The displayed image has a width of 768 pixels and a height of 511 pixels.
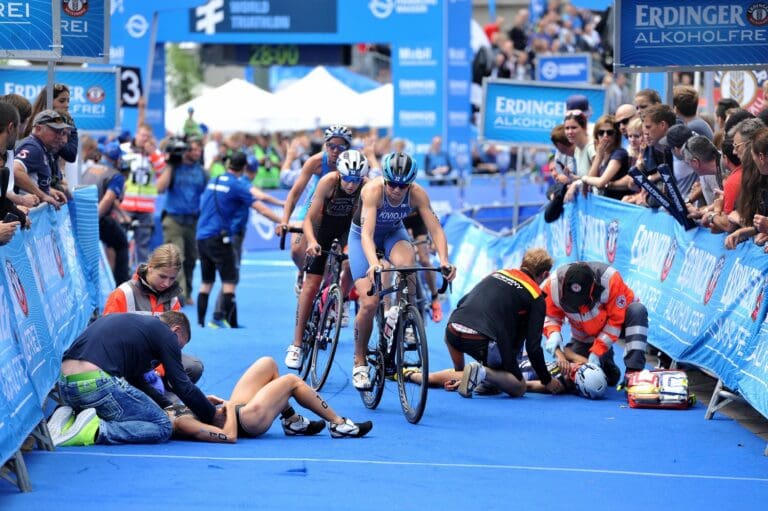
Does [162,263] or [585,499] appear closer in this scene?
[585,499]

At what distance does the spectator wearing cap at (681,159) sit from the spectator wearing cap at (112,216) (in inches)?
300

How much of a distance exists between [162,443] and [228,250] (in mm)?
8154

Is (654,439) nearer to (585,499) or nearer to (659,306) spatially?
(585,499)

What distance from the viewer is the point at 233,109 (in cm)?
3669

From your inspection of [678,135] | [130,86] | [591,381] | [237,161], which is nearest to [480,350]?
[591,381]

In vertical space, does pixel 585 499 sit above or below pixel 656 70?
below

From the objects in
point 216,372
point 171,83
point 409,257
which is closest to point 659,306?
point 409,257

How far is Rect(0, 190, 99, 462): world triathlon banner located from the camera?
736 centimetres

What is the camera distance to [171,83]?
204 ft

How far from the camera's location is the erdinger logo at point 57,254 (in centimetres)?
1065

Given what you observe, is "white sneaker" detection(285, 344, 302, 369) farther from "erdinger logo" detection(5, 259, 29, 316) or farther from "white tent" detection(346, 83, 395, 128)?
"white tent" detection(346, 83, 395, 128)

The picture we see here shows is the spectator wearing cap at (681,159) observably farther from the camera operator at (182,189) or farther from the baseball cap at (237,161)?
the camera operator at (182,189)

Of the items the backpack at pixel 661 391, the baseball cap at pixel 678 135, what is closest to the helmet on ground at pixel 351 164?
the baseball cap at pixel 678 135

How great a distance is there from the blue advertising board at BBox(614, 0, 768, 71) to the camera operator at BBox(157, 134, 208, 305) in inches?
272
